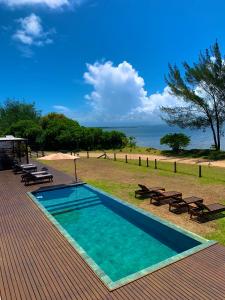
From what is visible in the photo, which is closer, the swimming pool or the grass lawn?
the swimming pool

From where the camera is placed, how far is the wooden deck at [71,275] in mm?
5844

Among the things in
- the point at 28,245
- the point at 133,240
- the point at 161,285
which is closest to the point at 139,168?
the point at 133,240

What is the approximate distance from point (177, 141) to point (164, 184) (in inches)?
811

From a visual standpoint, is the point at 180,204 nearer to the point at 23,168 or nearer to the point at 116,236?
the point at 116,236

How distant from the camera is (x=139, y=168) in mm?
22812

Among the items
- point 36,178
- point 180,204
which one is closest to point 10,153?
point 36,178

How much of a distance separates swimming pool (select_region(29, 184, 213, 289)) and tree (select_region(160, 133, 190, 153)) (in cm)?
2386

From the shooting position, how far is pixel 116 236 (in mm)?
10070

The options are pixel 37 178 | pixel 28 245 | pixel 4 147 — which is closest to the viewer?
pixel 28 245

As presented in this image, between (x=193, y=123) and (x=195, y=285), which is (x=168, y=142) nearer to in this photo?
(x=193, y=123)

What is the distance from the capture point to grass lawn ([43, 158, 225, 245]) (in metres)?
9.91

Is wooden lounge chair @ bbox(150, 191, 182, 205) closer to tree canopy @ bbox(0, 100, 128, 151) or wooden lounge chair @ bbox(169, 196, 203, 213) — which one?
wooden lounge chair @ bbox(169, 196, 203, 213)

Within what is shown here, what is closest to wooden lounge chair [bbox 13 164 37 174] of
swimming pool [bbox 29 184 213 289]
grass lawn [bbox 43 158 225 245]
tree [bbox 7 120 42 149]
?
grass lawn [bbox 43 158 225 245]

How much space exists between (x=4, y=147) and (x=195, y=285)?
81.7 ft
